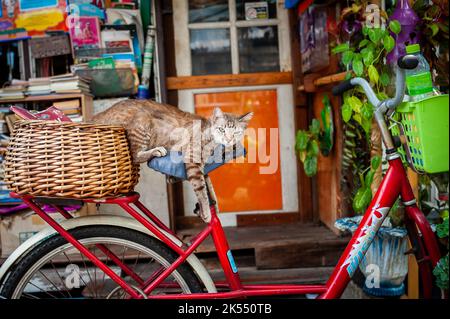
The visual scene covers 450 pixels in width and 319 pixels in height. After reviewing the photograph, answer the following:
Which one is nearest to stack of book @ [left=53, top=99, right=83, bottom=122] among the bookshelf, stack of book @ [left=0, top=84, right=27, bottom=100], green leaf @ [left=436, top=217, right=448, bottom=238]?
the bookshelf

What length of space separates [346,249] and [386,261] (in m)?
0.75

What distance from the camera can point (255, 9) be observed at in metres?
3.54

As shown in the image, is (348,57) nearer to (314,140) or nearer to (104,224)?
(314,140)

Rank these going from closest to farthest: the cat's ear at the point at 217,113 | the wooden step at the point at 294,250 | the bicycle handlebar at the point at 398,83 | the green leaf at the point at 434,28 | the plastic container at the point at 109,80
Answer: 1. the bicycle handlebar at the point at 398,83
2. the cat's ear at the point at 217,113
3. the green leaf at the point at 434,28
4. the wooden step at the point at 294,250
5. the plastic container at the point at 109,80

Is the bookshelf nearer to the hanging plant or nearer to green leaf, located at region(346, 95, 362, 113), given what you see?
the hanging plant

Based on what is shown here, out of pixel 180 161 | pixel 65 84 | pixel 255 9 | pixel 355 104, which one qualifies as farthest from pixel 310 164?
pixel 65 84

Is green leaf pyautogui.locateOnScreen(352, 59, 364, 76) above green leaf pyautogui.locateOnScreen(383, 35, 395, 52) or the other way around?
the other way around

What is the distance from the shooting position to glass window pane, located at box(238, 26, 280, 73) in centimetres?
358

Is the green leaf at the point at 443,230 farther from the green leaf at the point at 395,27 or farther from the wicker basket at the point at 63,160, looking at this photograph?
the wicker basket at the point at 63,160

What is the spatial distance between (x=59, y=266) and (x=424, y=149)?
97.8 inches

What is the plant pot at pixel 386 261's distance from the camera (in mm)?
2289

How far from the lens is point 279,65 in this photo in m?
3.59

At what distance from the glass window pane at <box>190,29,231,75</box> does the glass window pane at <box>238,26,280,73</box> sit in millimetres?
117

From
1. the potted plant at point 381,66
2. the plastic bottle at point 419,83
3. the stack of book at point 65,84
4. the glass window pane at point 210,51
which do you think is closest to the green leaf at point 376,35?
the potted plant at point 381,66
